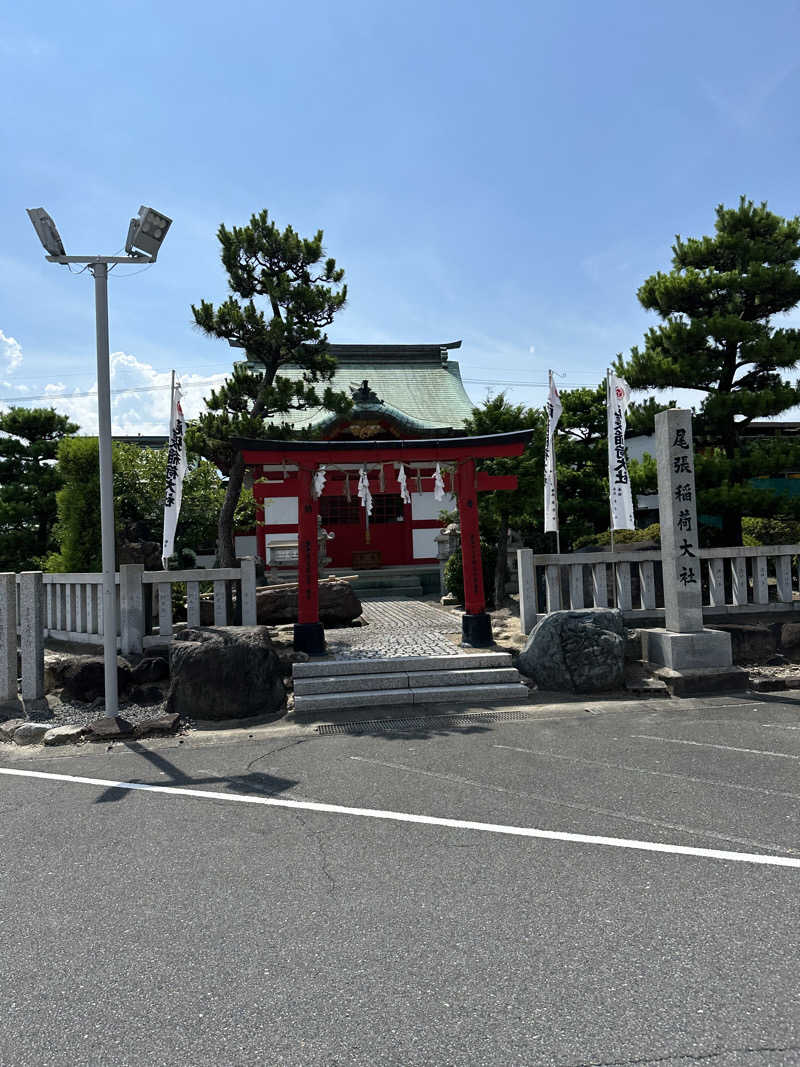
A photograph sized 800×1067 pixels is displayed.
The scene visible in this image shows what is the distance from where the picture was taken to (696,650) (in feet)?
26.6

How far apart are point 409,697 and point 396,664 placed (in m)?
0.70

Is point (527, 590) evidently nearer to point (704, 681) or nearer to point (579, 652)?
point (579, 652)

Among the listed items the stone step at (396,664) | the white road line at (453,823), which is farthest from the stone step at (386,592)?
the white road line at (453,823)

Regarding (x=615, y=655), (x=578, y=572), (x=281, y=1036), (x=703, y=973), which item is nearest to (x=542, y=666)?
(x=615, y=655)

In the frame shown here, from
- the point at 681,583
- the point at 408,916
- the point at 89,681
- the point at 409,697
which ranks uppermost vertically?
the point at 681,583

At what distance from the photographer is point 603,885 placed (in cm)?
333

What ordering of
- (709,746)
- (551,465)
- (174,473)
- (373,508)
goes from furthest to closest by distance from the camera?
(373,508) → (551,465) → (174,473) → (709,746)

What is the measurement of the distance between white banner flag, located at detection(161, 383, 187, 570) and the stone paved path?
2646mm

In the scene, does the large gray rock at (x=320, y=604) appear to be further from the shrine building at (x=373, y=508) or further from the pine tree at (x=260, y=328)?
the shrine building at (x=373, y=508)

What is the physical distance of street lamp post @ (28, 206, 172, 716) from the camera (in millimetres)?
6859

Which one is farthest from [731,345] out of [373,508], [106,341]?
[373,508]

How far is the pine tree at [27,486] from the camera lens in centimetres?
1772

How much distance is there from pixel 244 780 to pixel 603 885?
117 inches

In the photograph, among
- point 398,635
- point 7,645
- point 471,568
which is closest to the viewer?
point 7,645
